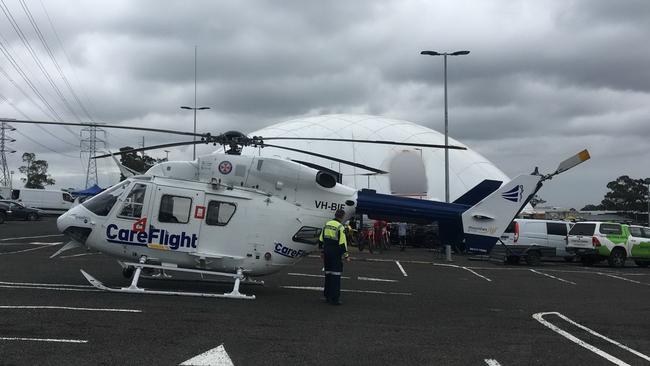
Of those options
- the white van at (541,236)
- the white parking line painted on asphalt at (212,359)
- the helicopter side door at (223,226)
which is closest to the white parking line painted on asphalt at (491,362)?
the white parking line painted on asphalt at (212,359)

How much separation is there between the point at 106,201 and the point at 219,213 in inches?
92.2

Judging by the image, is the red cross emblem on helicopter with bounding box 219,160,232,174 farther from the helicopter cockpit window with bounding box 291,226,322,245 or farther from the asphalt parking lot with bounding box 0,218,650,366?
the asphalt parking lot with bounding box 0,218,650,366

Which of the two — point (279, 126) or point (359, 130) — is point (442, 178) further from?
point (279, 126)

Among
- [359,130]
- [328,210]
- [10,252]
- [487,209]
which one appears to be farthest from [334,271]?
[359,130]

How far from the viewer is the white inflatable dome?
4628 cm

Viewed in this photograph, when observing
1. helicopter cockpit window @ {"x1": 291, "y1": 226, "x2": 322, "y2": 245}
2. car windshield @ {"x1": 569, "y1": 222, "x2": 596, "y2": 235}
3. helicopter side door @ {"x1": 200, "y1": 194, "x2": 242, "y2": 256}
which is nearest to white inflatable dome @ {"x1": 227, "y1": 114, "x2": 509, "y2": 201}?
car windshield @ {"x1": 569, "y1": 222, "x2": 596, "y2": 235}

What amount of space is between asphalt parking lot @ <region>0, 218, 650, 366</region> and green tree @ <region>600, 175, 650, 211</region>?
8195cm

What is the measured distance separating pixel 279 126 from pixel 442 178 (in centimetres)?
1880

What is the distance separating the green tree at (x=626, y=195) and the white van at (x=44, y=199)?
8139cm

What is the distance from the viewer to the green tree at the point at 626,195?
3324 inches

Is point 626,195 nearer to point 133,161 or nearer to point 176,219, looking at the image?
point 133,161

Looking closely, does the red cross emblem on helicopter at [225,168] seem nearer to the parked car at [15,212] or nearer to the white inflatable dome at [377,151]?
the white inflatable dome at [377,151]

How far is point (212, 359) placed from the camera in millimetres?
6008

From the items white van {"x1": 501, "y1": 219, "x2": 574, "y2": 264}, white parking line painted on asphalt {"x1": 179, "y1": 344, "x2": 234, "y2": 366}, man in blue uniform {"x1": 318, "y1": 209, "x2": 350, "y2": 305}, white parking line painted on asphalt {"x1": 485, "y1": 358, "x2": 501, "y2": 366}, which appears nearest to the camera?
white parking line painted on asphalt {"x1": 179, "y1": 344, "x2": 234, "y2": 366}
